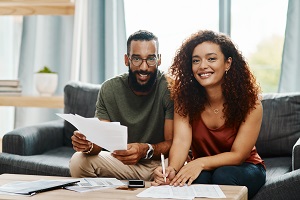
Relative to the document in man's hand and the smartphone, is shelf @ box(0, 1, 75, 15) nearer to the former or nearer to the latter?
the document in man's hand

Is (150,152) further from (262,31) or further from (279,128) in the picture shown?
(262,31)

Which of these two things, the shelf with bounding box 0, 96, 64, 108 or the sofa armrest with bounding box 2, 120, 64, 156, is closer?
the sofa armrest with bounding box 2, 120, 64, 156

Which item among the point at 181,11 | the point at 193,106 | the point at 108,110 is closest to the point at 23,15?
the point at 181,11

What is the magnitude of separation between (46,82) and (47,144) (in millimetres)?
691

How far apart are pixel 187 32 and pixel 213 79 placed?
1581 millimetres

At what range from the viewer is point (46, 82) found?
4.13 meters

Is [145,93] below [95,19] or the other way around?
below

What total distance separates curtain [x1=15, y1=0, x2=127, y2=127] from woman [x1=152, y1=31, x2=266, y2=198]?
148 centimetres

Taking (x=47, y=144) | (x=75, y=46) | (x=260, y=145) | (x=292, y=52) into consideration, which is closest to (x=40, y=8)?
(x=75, y=46)

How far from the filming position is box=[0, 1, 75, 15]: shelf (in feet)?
13.8

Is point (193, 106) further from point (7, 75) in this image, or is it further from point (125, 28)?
point (7, 75)

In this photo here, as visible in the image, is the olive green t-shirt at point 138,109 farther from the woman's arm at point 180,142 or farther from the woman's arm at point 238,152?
A: the woman's arm at point 238,152

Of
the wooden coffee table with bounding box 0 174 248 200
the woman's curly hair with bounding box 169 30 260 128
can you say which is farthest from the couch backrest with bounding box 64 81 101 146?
the wooden coffee table with bounding box 0 174 248 200

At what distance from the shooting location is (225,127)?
2.64 meters
